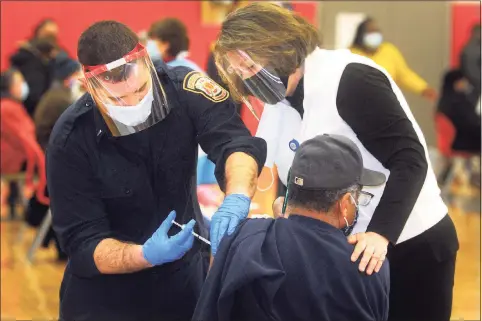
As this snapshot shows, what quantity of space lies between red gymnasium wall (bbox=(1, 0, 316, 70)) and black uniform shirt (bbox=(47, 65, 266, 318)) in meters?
5.26

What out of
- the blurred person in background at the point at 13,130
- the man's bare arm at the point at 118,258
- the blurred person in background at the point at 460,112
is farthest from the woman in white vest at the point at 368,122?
the blurred person in background at the point at 460,112

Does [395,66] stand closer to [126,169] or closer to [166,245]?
[126,169]

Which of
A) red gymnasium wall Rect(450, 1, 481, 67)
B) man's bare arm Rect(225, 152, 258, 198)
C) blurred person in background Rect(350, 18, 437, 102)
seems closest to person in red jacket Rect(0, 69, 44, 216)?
blurred person in background Rect(350, 18, 437, 102)

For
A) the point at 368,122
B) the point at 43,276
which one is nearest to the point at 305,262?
the point at 368,122

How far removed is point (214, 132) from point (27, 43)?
523cm

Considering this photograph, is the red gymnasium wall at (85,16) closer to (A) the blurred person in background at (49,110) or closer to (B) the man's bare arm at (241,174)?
(A) the blurred person in background at (49,110)

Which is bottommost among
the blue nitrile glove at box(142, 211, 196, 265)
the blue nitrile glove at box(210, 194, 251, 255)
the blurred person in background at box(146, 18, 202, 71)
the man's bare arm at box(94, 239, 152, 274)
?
the blurred person in background at box(146, 18, 202, 71)

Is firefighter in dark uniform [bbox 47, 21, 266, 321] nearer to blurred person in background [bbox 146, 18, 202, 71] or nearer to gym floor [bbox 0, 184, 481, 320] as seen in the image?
gym floor [bbox 0, 184, 481, 320]

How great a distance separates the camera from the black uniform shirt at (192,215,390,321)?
1714 mm

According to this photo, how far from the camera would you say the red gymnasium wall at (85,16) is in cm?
752

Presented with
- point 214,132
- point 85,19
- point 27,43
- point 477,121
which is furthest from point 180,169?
point 85,19

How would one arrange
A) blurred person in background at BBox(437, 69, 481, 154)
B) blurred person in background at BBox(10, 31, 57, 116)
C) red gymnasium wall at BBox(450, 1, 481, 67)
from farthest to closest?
1. red gymnasium wall at BBox(450, 1, 481, 67)
2. blurred person in background at BBox(10, 31, 57, 116)
3. blurred person in background at BBox(437, 69, 481, 154)

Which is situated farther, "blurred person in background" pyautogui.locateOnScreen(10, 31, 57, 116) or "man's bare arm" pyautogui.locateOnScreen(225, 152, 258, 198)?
"blurred person in background" pyautogui.locateOnScreen(10, 31, 57, 116)

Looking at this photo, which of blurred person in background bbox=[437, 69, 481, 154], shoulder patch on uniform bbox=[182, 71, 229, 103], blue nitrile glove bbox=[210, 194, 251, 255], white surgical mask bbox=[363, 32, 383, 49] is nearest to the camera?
blue nitrile glove bbox=[210, 194, 251, 255]
